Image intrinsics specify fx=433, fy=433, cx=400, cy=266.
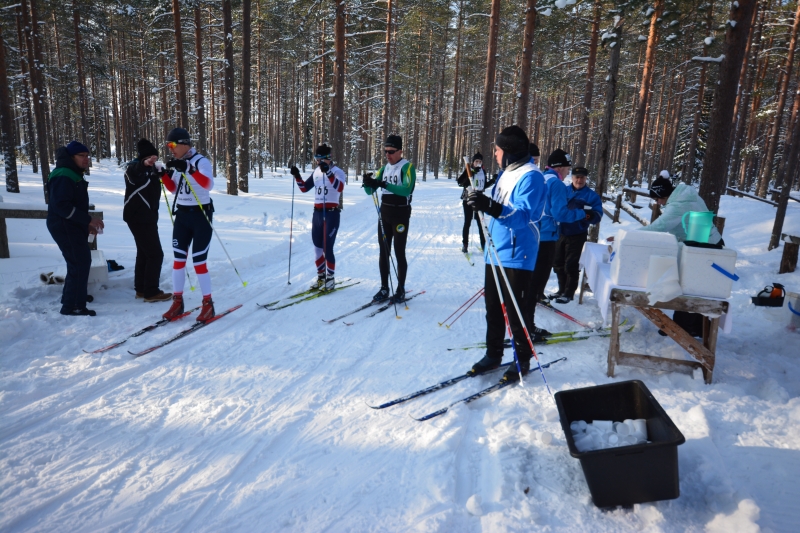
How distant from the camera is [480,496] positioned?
8.05ft

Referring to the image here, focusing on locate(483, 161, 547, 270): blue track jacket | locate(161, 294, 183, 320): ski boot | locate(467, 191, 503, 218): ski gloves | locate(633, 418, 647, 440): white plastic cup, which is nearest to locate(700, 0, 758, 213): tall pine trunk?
locate(483, 161, 547, 270): blue track jacket

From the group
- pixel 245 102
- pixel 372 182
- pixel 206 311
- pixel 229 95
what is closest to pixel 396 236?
pixel 372 182

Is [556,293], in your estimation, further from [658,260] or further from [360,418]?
[360,418]

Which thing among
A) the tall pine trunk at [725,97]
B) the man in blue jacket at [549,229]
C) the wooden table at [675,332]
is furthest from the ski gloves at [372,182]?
the tall pine trunk at [725,97]

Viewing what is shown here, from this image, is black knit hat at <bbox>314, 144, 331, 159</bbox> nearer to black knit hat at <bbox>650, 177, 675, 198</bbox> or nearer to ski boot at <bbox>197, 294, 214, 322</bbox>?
ski boot at <bbox>197, 294, 214, 322</bbox>

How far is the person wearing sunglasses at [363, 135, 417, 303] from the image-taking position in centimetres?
578

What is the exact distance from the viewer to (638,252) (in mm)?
3910

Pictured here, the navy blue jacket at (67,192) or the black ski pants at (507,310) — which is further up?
the navy blue jacket at (67,192)

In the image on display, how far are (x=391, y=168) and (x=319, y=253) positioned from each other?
1.72 metres

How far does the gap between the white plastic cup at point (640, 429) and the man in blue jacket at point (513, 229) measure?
44.2 inches

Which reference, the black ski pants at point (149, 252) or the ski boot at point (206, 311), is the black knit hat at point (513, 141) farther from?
the black ski pants at point (149, 252)

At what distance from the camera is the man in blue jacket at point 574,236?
6.12m

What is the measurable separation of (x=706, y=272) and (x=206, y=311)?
522 cm

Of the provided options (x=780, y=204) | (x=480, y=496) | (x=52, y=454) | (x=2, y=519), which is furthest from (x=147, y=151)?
(x=780, y=204)
